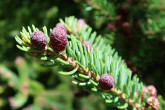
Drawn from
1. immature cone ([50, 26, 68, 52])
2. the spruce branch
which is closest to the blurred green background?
the spruce branch

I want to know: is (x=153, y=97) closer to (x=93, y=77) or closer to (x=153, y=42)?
(x=93, y=77)

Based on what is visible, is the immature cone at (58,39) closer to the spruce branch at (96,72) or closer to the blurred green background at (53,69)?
the spruce branch at (96,72)

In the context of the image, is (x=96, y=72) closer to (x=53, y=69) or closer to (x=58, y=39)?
(x=58, y=39)

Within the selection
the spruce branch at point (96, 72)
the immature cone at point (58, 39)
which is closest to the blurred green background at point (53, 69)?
the spruce branch at point (96, 72)

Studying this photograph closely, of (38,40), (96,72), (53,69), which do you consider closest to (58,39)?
(38,40)

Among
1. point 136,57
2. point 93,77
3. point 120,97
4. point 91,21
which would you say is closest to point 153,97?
point 120,97

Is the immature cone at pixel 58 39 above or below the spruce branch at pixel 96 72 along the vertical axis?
above
